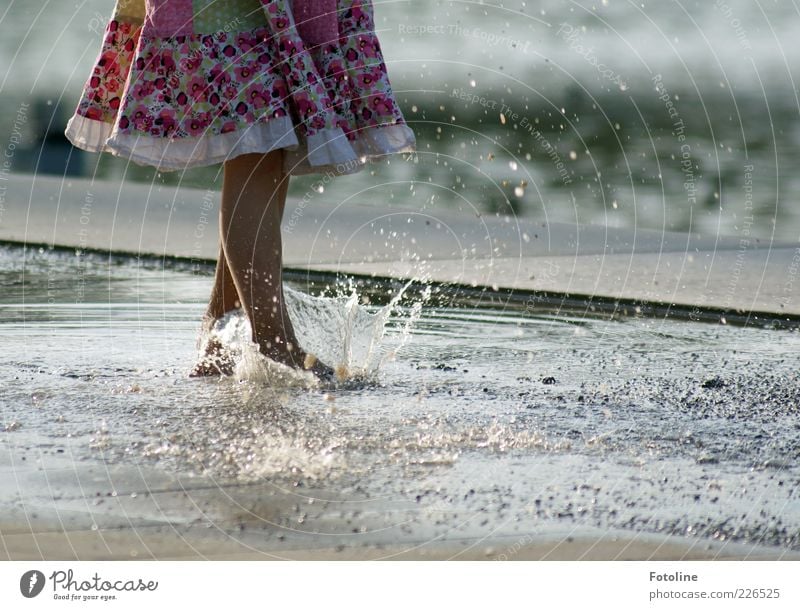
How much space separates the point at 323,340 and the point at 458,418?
0.72 m

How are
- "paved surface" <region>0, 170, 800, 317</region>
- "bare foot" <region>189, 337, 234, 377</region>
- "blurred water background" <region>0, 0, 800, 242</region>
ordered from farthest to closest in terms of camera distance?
"blurred water background" <region>0, 0, 800, 242</region>
"paved surface" <region>0, 170, 800, 317</region>
"bare foot" <region>189, 337, 234, 377</region>

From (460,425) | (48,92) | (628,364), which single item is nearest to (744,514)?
(460,425)

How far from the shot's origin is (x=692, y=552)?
1.69 metres

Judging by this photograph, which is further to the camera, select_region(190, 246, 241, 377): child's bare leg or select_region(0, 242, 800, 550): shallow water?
select_region(190, 246, 241, 377): child's bare leg

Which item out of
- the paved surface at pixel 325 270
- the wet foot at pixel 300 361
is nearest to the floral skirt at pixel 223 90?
the wet foot at pixel 300 361

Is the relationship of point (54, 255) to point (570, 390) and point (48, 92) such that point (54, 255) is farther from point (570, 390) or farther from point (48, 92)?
point (48, 92)

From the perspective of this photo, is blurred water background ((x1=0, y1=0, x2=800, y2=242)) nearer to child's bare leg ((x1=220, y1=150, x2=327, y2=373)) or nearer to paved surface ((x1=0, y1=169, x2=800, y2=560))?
paved surface ((x1=0, y1=169, x2=800, y2=560))

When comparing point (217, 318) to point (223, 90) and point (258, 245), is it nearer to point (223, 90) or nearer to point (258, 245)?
point (258, 245)

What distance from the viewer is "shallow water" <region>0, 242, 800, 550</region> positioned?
187cm

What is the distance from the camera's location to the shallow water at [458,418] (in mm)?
1867

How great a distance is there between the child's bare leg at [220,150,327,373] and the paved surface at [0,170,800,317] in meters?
1.48
